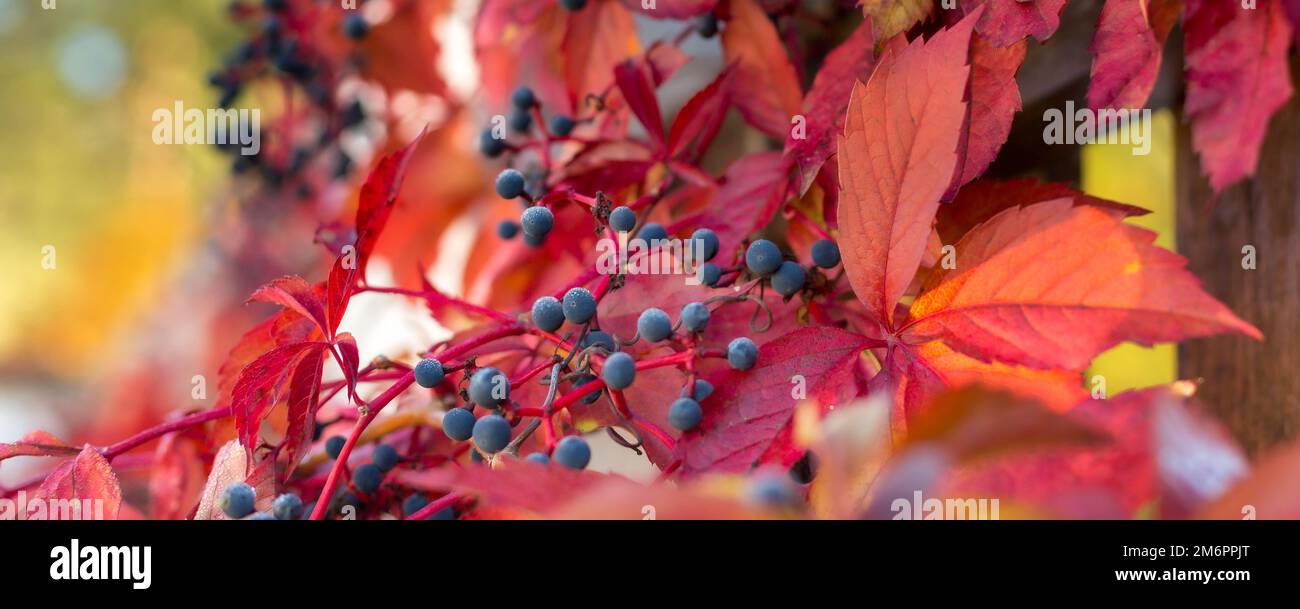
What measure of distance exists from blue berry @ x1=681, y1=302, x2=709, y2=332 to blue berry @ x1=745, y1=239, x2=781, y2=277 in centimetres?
4

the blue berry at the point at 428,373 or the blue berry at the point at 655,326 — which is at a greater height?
the blue berry at the point at 655,326

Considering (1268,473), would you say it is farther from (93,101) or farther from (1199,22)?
(93,101)

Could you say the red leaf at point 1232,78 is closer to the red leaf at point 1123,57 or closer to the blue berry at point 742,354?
the red leaf at point 1123,57

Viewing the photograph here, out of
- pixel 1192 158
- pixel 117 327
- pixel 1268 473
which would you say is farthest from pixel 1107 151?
pixel 117 327

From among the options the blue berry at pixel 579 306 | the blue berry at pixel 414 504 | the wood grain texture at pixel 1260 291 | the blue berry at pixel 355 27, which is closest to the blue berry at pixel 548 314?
the blue berry at pixel 579 306

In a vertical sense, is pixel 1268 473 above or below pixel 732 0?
below

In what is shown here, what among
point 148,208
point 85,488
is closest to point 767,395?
point 85,488

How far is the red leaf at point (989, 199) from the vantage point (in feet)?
1.40

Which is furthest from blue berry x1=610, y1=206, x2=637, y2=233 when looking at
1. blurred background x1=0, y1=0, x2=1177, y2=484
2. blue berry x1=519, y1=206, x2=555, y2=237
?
blurred background x1=0, y1=0, x2=1177, y2=484

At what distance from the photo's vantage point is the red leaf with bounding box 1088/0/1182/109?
41cm

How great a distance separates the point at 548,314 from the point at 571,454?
8 cm

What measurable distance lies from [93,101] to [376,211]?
3.02 meters

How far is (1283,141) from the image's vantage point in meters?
0.57

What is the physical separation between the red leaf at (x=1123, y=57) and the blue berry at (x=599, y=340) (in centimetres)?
25
